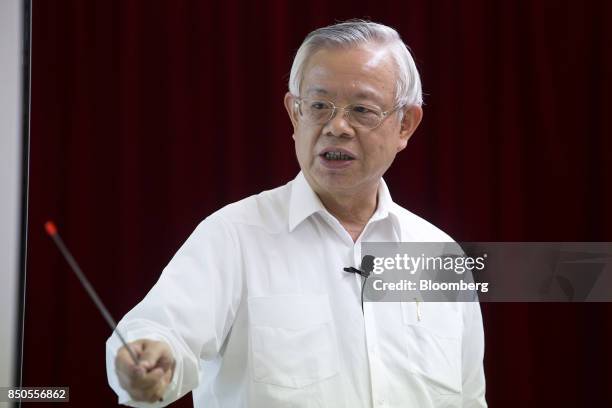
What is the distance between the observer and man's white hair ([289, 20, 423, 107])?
1.79 metres

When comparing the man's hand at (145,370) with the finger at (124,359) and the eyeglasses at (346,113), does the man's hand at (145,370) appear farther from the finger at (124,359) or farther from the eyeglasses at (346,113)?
the eyeglasses at (346,113)

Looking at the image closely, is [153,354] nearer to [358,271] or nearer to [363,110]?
[358,271]

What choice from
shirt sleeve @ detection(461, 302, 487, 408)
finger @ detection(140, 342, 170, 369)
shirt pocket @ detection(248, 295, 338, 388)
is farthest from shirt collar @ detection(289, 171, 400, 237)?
finger @ detection(140, 342, 170, 369)

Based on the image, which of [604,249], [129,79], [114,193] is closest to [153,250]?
[114,193]

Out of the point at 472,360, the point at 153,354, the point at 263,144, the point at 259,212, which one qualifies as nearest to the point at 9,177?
the point at 263,144

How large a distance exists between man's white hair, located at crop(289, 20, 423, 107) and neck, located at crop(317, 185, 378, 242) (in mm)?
256

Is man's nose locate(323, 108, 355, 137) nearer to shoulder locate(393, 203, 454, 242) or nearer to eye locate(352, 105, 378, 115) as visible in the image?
eye locate(352, 105, 378, 115)

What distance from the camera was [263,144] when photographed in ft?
8.61

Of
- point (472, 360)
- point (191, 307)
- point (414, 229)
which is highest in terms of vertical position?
point (414, 229)

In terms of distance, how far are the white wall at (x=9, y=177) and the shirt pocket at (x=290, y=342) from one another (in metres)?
1.12

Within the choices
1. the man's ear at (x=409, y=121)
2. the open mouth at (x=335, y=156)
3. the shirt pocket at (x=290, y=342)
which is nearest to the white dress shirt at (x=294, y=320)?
the shirt pocket at (x=290, y=342)

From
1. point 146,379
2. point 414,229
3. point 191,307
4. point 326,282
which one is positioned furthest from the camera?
point 414,229

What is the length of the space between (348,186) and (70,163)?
1143 mm

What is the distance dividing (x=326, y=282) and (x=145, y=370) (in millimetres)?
676
